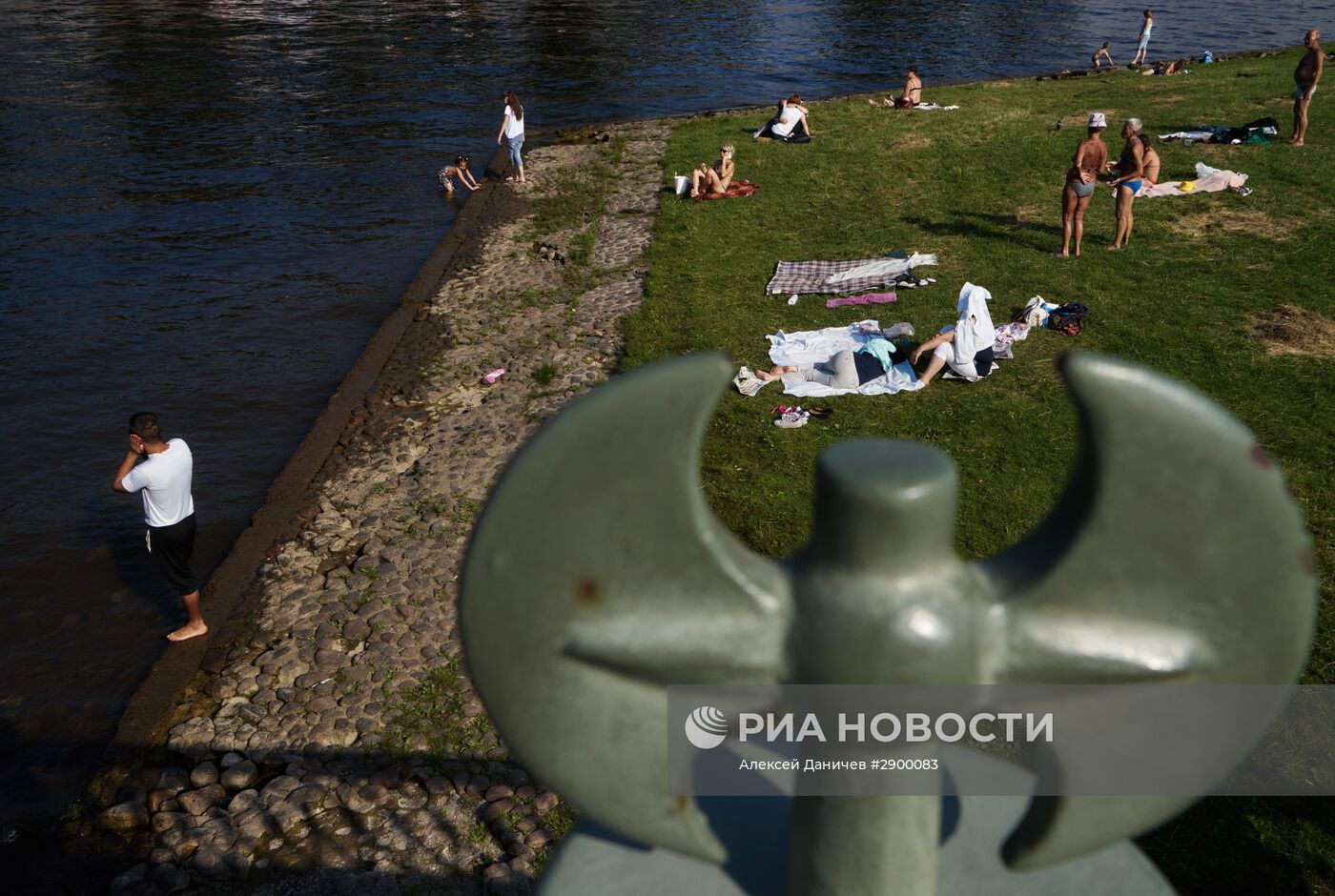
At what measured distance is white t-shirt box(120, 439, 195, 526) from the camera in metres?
8.08

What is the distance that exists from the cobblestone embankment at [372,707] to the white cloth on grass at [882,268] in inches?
132

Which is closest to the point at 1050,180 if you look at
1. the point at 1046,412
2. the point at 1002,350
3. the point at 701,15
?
the point at 1002,350

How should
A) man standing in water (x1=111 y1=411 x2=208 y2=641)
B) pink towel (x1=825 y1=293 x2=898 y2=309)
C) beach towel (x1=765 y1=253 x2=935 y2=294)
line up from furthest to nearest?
beach towel (x1=765 y1=253 x2=935 y2=294) < pink towel (x1=825 y1=293 x2=898 y2=309) < man standing in water (x1=111 y1=411 x2=208 y2=641)

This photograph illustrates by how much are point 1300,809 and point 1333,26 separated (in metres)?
46.7

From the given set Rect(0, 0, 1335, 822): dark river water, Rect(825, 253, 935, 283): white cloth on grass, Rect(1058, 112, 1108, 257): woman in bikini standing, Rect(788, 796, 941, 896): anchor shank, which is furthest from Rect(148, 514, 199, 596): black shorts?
Rect(1058, 112, 1108, 257): woman in bikini standing

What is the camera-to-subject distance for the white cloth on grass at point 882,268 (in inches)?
556

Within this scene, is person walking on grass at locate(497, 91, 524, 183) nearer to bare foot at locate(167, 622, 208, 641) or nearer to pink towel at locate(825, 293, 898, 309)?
pink towel at locate(825, 293, 898, 309)

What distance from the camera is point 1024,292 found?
13.3m

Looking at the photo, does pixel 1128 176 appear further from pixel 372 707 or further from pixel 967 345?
pixel 372 707

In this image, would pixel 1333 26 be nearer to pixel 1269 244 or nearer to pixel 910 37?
pixel 910 37

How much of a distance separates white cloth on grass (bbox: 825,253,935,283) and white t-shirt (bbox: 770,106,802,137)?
8604 mm

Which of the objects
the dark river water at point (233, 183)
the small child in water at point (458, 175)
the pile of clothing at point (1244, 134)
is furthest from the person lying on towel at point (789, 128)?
the pile of clothing at point (1244, 134)

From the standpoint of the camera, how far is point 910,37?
41438 millimetres

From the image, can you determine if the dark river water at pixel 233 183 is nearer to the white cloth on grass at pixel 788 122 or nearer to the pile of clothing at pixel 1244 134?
the white cloth on grass at pixel 788 122
